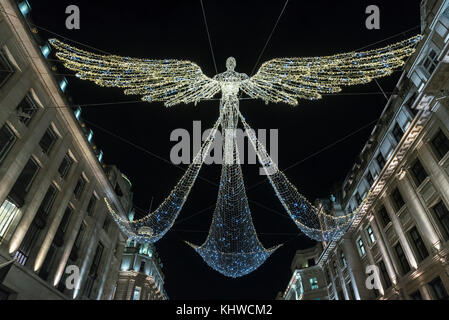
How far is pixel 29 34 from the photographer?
52.7 feet

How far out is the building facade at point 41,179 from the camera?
15188 mm

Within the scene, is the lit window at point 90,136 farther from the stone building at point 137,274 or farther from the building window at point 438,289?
the stone building at point 137,274

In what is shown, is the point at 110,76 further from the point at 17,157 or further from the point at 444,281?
the point at 444,281

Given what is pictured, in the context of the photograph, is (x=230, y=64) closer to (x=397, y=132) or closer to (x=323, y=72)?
(x=323, y=72)

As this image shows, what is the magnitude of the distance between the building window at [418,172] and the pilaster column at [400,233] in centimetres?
378

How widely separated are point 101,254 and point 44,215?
1043 cm

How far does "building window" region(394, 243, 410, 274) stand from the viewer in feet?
65.4

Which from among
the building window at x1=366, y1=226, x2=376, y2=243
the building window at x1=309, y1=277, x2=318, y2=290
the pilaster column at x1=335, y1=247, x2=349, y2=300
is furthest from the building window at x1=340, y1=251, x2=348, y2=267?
the building window at x1=309, y1=277, x2=318, y2=290

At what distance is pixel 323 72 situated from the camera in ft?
33.3

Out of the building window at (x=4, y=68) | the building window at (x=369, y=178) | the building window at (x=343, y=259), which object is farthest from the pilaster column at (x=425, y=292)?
the building window at (x=4, y=68)

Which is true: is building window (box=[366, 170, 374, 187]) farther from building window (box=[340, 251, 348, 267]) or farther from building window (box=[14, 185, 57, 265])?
building window (box=[14, 185, 57, 265])
